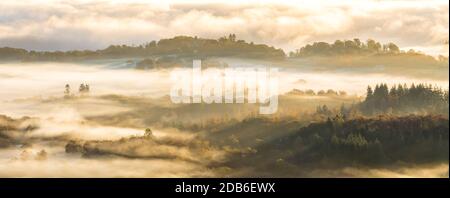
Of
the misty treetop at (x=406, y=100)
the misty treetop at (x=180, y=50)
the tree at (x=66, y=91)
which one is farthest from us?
the tree at (x=66, y=91)

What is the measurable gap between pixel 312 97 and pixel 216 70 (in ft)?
22.1

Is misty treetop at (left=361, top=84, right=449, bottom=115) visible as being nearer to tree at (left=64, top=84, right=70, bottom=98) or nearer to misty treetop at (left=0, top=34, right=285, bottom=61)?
misty treetop at (left=0, top=34, right=285, bottom=61)

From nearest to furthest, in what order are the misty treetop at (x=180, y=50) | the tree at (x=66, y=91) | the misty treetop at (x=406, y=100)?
the misty treetop at (x=406, y=100), the misty treetop at (x=180, y=50), the tree at (x=66, y=91)

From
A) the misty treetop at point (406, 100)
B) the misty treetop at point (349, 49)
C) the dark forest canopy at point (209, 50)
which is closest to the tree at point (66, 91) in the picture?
the dark forest canopy at point (209, 50)

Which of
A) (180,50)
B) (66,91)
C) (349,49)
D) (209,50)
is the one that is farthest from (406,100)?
(66,91)

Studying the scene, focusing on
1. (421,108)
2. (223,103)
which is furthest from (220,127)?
(421,108)

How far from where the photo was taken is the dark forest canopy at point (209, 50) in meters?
52.7

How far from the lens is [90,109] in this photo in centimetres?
5578

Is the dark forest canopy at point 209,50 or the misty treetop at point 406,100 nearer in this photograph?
the misty treetop at point 406,100

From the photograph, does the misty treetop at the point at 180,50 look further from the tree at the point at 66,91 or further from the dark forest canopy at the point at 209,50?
the tree at the point at 66,91

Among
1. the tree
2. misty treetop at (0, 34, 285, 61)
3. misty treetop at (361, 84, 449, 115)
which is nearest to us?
misty treetop at (361, 84, 449, 115)


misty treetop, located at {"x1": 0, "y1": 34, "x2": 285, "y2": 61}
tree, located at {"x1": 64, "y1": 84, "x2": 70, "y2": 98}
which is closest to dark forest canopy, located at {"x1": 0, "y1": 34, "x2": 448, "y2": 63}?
misty treetop, located at {"x1": 0, "y1": 34, "x2": 285, "y2": 61}

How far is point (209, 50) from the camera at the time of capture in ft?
175

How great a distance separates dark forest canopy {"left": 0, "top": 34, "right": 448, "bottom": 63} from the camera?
5269 centimetres
